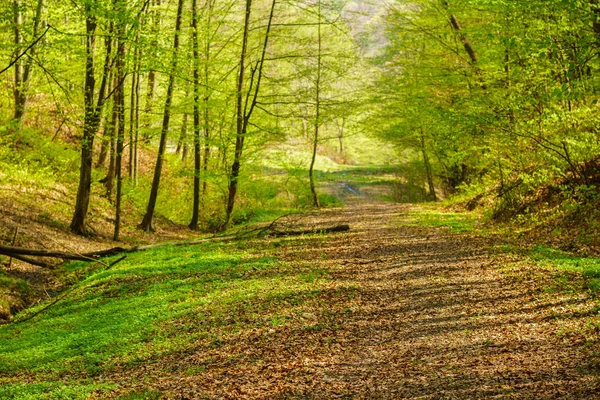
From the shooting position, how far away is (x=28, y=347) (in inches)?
297

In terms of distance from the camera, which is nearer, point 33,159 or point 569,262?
point 569,262

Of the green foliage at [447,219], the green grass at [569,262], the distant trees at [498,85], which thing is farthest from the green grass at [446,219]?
the green grass at [569,262]

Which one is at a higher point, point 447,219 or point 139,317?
point 447,219

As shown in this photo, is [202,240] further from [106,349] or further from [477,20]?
[477,20]

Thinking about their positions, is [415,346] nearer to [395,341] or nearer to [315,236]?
[395,341]

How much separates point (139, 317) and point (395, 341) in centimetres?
395

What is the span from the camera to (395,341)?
6594 millimetres

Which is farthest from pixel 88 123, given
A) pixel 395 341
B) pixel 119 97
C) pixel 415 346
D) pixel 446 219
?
pixel 415 346

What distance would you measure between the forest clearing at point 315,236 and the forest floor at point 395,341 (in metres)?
0.04

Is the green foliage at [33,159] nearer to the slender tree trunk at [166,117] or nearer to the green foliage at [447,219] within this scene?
the slender tree trunk at [166,117]

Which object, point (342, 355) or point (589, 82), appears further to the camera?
point (589, 82)

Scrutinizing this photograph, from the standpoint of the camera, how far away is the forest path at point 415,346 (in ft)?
16.9

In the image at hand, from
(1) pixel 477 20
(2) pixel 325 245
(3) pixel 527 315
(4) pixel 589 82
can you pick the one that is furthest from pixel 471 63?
(3) pixel 527 315

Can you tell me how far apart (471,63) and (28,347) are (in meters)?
14.4
